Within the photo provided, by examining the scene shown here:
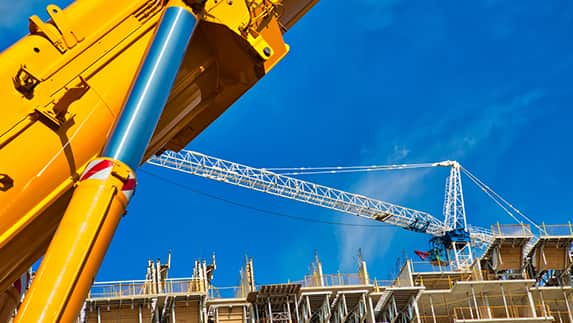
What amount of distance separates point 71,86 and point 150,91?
1220 millimetres

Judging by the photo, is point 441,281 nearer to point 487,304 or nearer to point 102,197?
point 487,304

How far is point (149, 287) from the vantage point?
184 feet

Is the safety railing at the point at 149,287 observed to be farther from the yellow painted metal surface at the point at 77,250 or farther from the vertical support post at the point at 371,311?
the yellow painted metal surface at the point at 77,250

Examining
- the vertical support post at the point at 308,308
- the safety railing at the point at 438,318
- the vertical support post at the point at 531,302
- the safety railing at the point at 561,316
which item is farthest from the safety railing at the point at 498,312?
the vertical support post at the point at 308,308

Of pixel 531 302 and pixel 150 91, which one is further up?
pixel 531 302

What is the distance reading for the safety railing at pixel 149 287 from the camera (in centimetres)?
5497

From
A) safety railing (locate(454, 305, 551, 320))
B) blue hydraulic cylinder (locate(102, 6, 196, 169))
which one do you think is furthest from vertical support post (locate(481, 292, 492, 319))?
blue hydraulic cylinder (locate(102, 6, 196, 169))

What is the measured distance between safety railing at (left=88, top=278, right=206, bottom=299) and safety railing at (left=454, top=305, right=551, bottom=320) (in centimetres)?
2045

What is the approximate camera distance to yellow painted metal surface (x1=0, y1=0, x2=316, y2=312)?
8.50 meters

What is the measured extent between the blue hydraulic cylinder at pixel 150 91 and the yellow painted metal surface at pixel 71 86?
67 centimetres

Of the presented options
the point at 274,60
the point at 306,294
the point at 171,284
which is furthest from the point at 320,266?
the point at 274,60

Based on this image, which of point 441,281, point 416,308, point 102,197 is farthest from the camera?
point 441,281

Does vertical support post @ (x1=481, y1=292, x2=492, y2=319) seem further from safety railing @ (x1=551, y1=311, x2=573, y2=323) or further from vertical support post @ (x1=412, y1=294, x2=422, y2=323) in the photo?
safety railing @ (x1=551, y1=311, x2=573, y2=323)

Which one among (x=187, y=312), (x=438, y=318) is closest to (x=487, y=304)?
(x=438, y=318)
